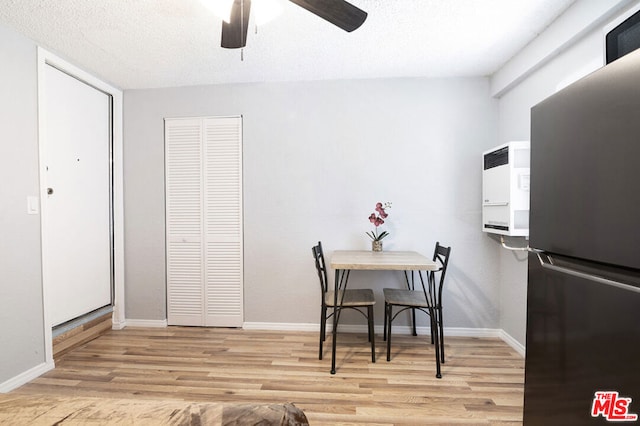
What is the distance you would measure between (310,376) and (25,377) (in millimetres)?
2021

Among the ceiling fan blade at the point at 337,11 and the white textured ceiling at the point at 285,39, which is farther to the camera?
the white textured ceiling at the point at 285,39

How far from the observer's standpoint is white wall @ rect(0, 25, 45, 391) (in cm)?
191

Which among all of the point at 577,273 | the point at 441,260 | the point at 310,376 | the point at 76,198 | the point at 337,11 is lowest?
the point at 310,376

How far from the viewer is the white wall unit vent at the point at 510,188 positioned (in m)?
2.11

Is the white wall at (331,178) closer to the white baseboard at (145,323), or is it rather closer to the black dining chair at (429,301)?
the white baseboard at (145,323)

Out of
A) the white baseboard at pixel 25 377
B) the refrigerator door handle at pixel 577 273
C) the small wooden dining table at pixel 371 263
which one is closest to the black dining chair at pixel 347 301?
the small wooden dining table at pixel 371 263

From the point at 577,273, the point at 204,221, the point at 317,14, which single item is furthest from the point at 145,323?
the point at 577,273

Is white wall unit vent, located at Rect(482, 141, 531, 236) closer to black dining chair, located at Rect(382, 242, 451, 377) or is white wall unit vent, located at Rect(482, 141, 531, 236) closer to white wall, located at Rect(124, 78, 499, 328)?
white wall, located at Rect(124, 78, 499, 328)

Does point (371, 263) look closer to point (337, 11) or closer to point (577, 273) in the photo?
point (577, 273)

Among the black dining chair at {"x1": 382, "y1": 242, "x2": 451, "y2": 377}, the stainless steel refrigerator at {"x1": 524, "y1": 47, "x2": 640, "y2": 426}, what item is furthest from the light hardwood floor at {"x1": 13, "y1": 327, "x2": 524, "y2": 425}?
the stainless steel refrigerator at {"x1": 524, "y1": 47, "x2": 640, "y2": 426}

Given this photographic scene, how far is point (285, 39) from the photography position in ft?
7.05

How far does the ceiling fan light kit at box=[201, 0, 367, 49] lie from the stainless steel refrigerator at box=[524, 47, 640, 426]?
931 millimetres

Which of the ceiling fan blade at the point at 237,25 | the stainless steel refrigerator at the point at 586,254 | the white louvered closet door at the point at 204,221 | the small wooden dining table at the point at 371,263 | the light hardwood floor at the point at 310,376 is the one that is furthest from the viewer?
the white louvered closet door at the point at 204,221

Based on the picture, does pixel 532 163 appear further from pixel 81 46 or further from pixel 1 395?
pixel 81 46
